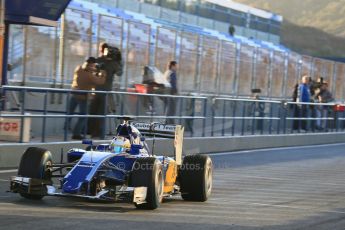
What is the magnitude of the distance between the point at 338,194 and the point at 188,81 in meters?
13.7

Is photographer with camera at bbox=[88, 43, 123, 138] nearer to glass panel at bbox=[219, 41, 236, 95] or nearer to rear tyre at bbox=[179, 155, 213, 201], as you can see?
rear tyre at bbox=[179, 155, 213, 201]

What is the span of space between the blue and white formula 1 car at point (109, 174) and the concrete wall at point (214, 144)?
13.0 feet

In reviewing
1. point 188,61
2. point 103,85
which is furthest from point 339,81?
point 103,85

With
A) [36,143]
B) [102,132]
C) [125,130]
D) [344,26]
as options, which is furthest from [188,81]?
[344,26]

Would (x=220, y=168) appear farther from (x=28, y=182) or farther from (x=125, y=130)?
(x=28, y=182)

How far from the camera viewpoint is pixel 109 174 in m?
9.84

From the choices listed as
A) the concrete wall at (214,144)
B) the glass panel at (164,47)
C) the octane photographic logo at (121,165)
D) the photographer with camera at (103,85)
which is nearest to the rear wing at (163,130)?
the octane photographic logo at (121,165)

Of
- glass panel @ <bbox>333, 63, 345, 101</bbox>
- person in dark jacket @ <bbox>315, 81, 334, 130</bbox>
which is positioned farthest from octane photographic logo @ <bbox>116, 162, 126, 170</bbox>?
glass panel @ <bbox>333, 63, 345, 101</bbox>

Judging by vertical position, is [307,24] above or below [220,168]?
above

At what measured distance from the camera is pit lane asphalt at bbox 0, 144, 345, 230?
8.93 m

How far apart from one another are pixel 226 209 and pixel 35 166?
245cm

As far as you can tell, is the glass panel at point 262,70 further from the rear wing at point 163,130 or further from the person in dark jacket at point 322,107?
the rear wing at point 163,130

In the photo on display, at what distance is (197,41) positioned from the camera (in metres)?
26.9

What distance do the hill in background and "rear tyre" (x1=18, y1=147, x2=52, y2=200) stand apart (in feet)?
373
